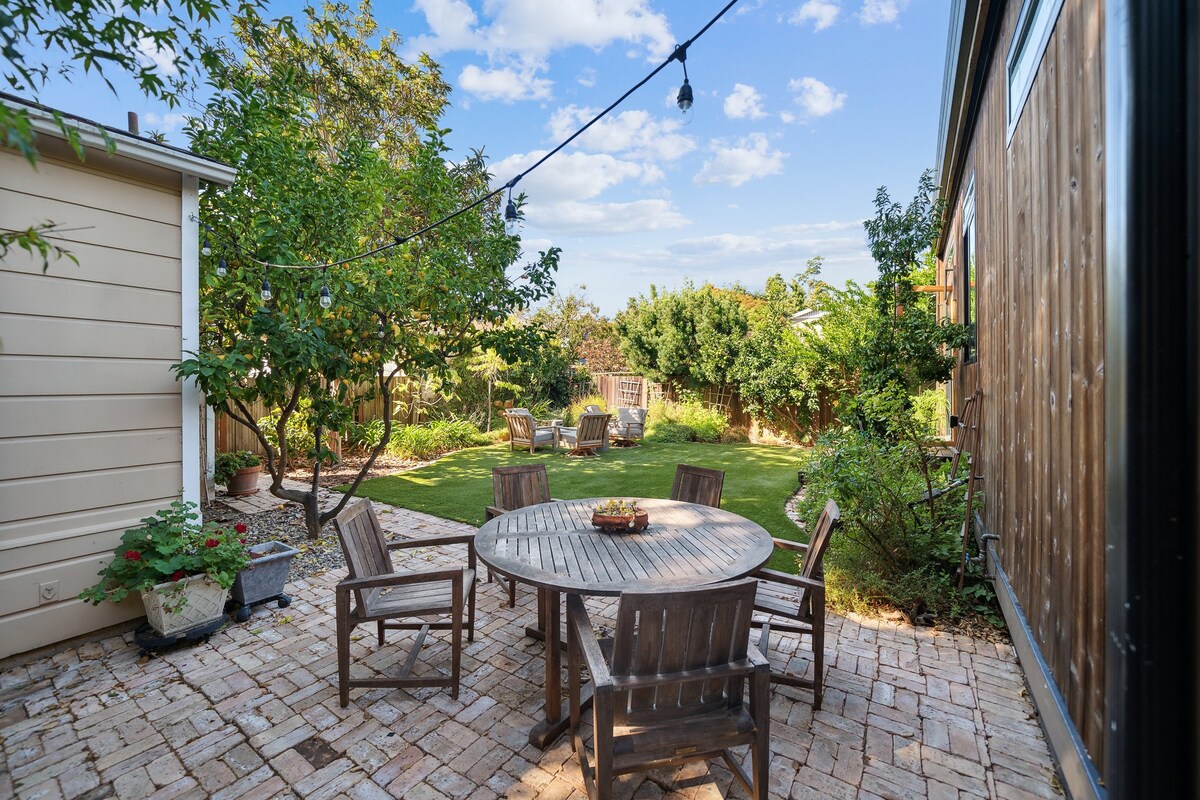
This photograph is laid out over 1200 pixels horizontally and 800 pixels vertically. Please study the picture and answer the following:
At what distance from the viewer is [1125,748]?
1202mm

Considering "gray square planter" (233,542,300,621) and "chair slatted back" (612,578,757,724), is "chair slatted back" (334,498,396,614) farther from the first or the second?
"chair slatted back" (612,578,757,724)

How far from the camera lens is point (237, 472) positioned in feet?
23.0

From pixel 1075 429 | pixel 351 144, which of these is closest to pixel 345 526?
pixel 1075 429

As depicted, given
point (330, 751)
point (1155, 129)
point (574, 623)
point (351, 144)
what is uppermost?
point (351, 144)

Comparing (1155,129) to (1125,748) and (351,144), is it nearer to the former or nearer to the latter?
(1125,748)

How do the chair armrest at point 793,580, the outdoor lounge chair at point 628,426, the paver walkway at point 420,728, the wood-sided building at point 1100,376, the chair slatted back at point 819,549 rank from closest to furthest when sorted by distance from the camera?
the wood-sided building at point 1100,376 → the paver walkway at point 420,728 → the chair armrest at point 793,580 → the chair slatted back at point 819,549 → the outdoor lounge chair at point 628,426

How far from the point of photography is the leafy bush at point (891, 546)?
143 inches

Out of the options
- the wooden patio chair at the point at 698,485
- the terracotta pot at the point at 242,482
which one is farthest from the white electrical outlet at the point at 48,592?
the terracotta pot at the point at 242,482

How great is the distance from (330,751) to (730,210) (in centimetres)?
1360

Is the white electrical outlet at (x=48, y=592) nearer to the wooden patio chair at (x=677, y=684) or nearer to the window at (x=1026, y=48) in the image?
the wooden patio chair at (x=677, y=684)


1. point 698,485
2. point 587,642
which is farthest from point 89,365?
point 698,485

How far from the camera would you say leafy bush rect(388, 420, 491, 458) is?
10.1m

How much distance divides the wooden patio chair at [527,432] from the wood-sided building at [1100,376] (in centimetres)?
809

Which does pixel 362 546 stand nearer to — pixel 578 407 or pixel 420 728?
pixel 420 728
